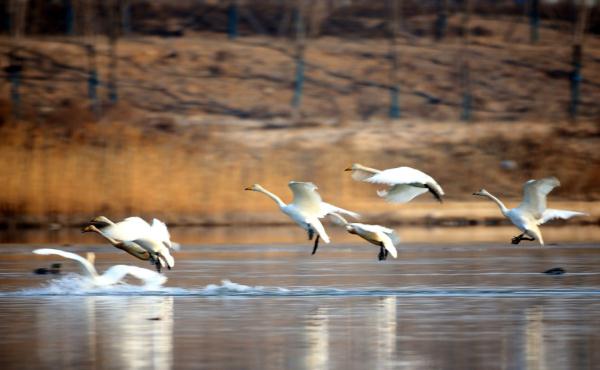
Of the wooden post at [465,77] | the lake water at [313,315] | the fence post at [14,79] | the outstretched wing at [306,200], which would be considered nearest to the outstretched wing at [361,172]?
the outstretched wing at [306,200]

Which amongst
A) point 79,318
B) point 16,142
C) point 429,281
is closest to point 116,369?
point 79,318

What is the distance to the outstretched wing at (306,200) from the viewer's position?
18.6 meters

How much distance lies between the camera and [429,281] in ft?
64.2

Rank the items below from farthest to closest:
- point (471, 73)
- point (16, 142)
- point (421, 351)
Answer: point (471, 73), point (16, 142), point (421, 351)

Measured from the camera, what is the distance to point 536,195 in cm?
1972

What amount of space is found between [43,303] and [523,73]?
4232 centimetres

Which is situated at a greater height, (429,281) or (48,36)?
(48,36)

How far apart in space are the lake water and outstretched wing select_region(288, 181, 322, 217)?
0.99m

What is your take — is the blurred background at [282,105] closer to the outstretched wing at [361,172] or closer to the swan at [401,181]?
the outstretched wing at [361,172]

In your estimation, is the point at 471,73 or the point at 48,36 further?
the point at 48,36

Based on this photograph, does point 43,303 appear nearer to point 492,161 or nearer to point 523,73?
point 492,161

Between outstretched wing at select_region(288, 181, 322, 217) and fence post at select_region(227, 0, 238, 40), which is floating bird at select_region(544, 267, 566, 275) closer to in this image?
outstretched wing at select_region(288, 181, 322, 217)

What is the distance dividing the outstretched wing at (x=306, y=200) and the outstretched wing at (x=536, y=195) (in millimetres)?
2875

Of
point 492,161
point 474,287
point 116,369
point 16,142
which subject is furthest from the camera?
point 492,161
